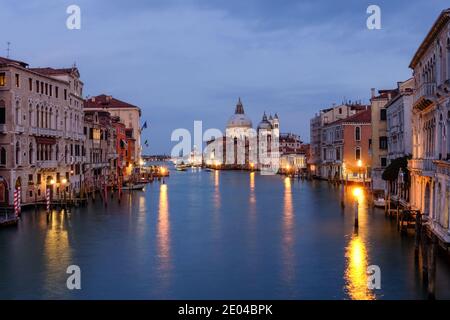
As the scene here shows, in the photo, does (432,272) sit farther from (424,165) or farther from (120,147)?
(120,147)

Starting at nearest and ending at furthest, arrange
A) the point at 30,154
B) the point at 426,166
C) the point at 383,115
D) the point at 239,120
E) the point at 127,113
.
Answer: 1. the point at 426,166
2. the point at 30,154
3. the point at 383,115
4. the point at 127,113
5. the point at 239,120

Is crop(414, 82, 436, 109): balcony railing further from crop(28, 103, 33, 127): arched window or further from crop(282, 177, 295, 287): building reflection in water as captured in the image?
crop(28, 103, 33, 127): arched window

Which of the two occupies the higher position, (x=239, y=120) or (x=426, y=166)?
(x=239, y=120)

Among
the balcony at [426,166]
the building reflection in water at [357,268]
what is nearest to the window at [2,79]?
the building reflection in water at [357,268]

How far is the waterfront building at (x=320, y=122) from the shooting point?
6884cm

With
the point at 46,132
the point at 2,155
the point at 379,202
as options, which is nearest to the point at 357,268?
the point at 379,202

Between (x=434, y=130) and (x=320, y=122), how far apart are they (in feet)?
180

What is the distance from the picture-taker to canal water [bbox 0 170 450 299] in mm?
14258

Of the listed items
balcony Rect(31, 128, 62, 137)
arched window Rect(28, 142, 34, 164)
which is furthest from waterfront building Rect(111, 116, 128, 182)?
arched window Rect(28, 142, 34, 164)

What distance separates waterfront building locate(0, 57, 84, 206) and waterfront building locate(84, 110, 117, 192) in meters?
3.26

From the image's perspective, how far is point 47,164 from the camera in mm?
33531

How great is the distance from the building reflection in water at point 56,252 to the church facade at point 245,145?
300 feet

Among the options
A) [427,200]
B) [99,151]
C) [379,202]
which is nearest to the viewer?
[427,200]

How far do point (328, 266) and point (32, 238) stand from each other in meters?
10.9
